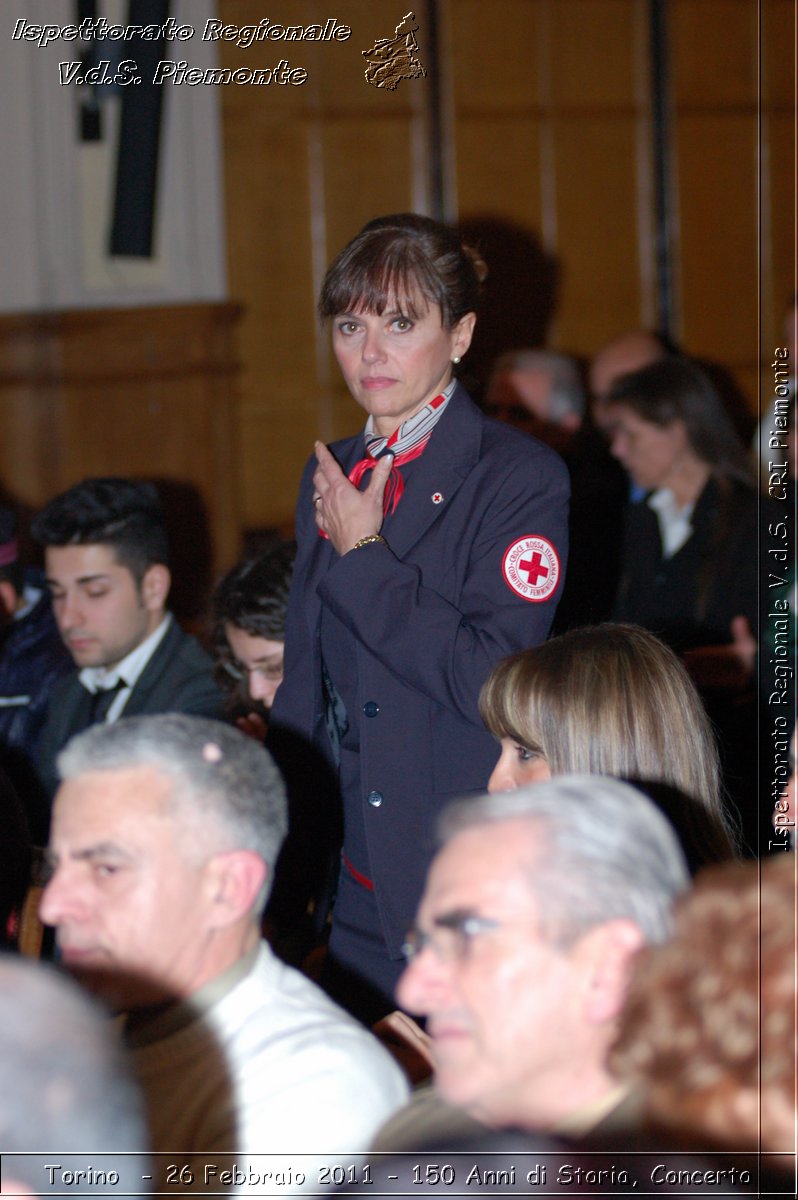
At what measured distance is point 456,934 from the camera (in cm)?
118

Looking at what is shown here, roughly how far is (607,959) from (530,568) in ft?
2.78

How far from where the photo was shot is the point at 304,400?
606 centimetres

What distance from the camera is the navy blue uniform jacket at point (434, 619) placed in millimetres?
1876

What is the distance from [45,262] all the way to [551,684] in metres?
4.18

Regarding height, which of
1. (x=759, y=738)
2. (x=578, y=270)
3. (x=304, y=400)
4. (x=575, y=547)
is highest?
(x=578, y=270)

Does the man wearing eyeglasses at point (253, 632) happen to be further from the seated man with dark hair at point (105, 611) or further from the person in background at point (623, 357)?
the person in background at point (623, 357)

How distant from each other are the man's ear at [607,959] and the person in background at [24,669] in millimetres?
2123

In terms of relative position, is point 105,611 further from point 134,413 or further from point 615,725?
point 134,413

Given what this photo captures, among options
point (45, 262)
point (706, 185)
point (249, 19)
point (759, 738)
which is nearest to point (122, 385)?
point (45, 262)

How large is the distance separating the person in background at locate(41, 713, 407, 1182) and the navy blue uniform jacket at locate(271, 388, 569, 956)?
1.48 ft

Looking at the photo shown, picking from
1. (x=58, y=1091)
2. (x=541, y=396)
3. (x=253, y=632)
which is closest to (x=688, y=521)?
(x=541, y=396)

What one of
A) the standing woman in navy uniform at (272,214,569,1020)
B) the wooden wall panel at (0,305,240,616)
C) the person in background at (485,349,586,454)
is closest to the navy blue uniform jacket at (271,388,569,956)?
the standing woman in navy uniform at (272,214,569,1020)

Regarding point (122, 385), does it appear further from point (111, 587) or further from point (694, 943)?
point (694, 943)

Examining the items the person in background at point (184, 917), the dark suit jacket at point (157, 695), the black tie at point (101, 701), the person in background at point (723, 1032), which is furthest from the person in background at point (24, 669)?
the person in background at point (723, 1032)
